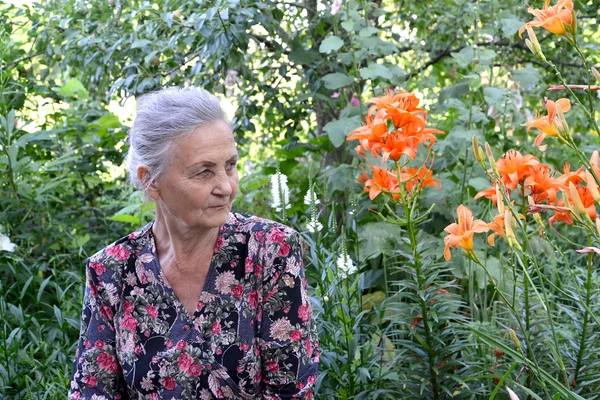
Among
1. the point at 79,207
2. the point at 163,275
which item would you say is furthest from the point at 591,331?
the point at 79,207

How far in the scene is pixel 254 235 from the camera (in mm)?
2240

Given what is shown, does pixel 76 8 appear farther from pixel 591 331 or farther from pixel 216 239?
pixel 591 331

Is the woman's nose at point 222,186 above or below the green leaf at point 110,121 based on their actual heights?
above

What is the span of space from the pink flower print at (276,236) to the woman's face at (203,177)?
0.48ft

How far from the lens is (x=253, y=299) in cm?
220

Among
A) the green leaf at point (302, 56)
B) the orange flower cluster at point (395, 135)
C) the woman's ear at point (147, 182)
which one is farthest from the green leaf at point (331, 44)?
the woman's ear at point (147, 182)

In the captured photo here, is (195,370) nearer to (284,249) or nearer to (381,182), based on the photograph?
(284,249)

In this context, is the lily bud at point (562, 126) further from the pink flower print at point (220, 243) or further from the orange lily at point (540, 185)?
the pink flower print at point (220, 243)

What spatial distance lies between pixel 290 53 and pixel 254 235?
206cm

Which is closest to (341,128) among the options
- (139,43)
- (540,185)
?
(139,43)

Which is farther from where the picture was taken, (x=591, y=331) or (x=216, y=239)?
(x=591, y=331)

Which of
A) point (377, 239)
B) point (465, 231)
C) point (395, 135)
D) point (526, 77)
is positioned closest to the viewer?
point (465, 231)

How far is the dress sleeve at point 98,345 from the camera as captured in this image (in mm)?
2225

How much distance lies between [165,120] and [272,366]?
693mm
